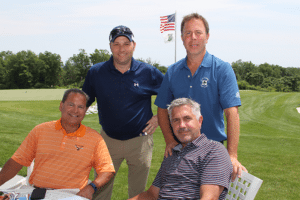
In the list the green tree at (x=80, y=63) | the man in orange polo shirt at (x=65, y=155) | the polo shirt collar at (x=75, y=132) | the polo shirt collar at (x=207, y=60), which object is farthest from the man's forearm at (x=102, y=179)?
the green tree at (x=80, y=63)

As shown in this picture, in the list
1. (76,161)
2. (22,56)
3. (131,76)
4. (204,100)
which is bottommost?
(76,161)

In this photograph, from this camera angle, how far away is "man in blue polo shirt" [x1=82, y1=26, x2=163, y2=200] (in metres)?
3.30

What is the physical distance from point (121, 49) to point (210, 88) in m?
1.24

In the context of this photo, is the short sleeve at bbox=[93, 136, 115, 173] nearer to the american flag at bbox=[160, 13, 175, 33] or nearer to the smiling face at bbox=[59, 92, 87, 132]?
the smiling face at bbox=[59, 92, 87, 132]

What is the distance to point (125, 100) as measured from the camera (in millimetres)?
3309

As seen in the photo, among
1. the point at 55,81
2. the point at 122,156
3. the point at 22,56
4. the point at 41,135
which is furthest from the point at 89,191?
the point at 22,56

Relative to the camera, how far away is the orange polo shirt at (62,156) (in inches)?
104

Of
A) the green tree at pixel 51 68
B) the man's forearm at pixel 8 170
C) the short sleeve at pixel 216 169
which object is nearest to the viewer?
the short sleeve at pixel 216 169

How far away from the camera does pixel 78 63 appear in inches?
2569

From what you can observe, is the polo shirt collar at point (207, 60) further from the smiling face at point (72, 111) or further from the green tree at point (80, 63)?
the green tree at point (80, 63)

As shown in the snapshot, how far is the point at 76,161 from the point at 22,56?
225 ft

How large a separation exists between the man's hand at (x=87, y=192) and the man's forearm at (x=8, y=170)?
0.74 m

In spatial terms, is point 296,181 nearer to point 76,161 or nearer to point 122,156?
point 122,156

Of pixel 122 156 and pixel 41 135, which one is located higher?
pixel 41 135
